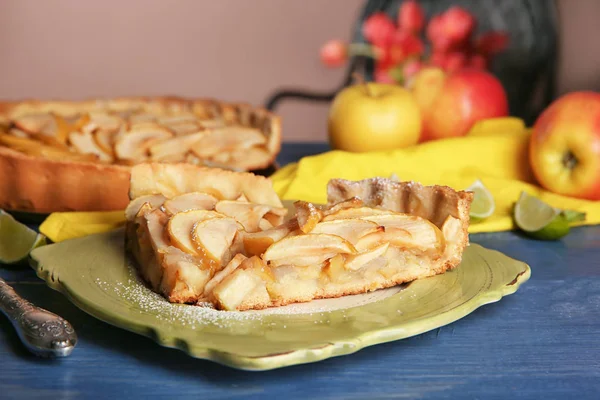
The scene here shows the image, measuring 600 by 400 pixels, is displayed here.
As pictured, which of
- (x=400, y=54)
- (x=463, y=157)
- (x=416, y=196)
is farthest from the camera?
(x=400, y=54)

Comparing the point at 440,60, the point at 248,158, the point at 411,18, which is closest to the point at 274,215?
Answer: the point at 248,158

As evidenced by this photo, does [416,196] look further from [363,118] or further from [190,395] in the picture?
[363,118]

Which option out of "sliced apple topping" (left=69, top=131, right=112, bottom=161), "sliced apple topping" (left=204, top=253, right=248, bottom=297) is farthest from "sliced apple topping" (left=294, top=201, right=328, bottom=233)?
"sliced apple topping" (left=69, top=131, right=112, bottom=161)

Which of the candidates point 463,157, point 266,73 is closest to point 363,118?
point 463,157

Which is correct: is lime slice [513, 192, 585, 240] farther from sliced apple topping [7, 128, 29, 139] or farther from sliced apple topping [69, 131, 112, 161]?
sliced apple topping [7, 128, 29, 139]

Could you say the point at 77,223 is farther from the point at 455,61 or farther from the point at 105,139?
the point at 455,61

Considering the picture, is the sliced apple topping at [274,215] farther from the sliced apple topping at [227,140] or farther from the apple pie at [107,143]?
the sliced apple topping at [227,140]
